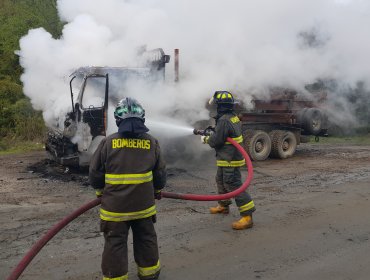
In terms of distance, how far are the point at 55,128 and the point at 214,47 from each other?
446 cm

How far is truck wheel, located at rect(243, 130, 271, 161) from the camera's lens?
10.6 m

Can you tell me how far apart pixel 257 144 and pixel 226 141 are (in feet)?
18.6

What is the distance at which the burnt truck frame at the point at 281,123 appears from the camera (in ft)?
35.8

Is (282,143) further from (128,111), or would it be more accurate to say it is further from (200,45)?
(128,111)

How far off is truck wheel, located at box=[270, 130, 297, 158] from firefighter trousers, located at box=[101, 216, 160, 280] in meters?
7.98

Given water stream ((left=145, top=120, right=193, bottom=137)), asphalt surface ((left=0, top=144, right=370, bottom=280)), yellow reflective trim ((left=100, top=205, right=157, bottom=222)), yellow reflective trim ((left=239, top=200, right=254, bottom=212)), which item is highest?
water stream ((left=145, top=120, right=193, bottom=137))

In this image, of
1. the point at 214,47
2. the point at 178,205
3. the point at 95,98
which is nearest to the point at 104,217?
the point at 178,205

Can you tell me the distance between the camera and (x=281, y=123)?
11.5 meters

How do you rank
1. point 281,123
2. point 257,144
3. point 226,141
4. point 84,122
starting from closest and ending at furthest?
1. point 226,141
2. point 84,122
3. point 257,144
4. point 281,123

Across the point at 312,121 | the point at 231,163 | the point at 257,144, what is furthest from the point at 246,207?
the point at 312,121

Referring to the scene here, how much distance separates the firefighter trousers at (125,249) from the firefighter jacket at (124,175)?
0.09 metres

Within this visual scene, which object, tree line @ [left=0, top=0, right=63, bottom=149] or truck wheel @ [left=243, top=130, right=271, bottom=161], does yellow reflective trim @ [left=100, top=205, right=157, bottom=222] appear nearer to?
truck wheel @ [left=243, top=130, right=271, bottom=161]

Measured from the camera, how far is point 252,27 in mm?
11125

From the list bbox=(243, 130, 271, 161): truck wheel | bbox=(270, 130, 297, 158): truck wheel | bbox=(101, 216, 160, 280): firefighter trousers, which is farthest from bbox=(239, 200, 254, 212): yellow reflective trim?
bbox=(270, 130, 297, 158): truck wheel
